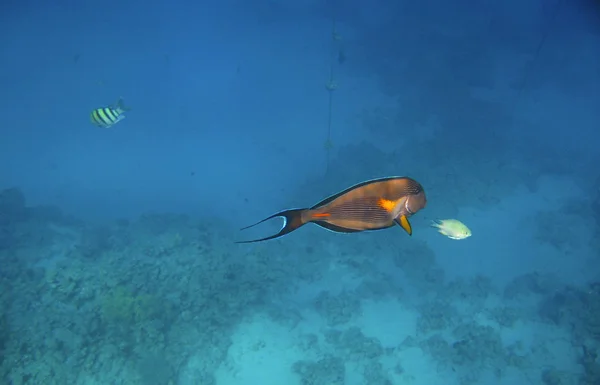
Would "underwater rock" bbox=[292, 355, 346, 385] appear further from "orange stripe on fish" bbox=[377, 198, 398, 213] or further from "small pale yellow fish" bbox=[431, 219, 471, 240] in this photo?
"orange stripe on fish" bbox=[377, 198, 398, 213]

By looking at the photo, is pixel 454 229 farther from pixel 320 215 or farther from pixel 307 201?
pixel 307 201

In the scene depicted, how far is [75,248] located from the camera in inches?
430

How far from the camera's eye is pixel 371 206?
1.75 m

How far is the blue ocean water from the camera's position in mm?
7949

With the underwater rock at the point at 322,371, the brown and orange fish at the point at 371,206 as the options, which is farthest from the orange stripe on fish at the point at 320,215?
the underwater rock at the point at 322,371

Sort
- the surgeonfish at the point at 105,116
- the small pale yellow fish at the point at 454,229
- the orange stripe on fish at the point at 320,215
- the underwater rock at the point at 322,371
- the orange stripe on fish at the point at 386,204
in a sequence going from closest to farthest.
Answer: the orange stripe on fish at the point at 320,215 < the orange stripe on fish at the point at 386,204 < the small pale yellow fish at the point at 454,229 < the surgeonfish at the point at 105,116 < the underwater rock at the point at 322,371

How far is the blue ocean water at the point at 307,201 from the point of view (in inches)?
313

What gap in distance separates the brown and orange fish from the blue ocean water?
22.9 feet

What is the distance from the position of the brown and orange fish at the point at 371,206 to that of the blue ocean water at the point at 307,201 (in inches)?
275

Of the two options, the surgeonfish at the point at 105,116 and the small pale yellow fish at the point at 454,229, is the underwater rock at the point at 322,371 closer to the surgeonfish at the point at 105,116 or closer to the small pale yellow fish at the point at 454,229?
the small pale yellow fish at the point at 454,229

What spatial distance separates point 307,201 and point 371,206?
1312 cm

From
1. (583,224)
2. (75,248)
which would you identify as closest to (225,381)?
(75,248)

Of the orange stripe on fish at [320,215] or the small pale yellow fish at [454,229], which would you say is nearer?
the orange stripe on fish at [320,215]

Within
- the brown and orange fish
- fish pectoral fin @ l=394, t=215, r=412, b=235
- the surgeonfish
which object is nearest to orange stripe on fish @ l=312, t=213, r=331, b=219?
the brown and orange fish
